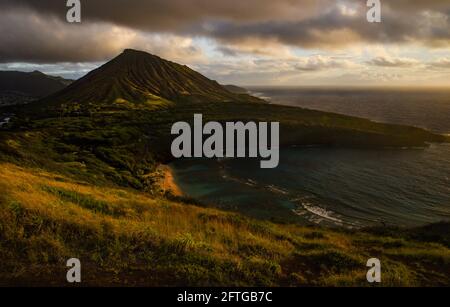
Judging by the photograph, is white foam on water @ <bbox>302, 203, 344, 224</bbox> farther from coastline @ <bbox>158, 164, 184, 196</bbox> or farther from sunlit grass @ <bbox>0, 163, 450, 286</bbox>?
sunlit grass @ <bbox>0, 163, 450, 286</bbox>

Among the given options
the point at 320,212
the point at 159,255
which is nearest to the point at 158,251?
the point at 159,255

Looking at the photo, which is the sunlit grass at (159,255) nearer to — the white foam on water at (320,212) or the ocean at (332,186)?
the ocean at (332,186)

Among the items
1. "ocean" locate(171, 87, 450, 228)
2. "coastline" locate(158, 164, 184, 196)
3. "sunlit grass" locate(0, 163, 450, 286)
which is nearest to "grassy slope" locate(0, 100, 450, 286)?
"sunlit grass" locate(0, 163, 450, 286)

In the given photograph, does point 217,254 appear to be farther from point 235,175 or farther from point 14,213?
point 235,175

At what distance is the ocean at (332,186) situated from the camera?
50.5 metres

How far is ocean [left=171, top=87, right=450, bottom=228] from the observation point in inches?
1989

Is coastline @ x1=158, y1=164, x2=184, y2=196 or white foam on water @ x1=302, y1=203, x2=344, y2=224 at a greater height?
coastline @ x1=158, y1=164, x2=184, y2=196

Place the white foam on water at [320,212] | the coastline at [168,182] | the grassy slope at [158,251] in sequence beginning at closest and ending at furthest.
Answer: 1. the grassy slope at [158,251]
2. the white foam on water at [320,212]
3. the coastline at [168,182]

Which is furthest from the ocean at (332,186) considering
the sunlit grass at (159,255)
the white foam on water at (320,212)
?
the sunlit grass at (159,255)

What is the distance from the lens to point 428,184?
2635 inches

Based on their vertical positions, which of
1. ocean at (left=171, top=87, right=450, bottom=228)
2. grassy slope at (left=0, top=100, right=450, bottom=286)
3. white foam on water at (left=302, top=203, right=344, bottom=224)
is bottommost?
white foam on water at (left=302, top=203, right=344, bottom=224)
